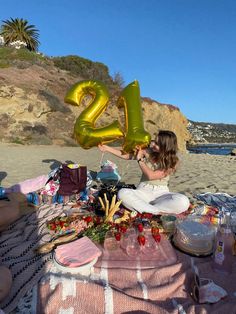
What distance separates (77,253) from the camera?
2.86 metres

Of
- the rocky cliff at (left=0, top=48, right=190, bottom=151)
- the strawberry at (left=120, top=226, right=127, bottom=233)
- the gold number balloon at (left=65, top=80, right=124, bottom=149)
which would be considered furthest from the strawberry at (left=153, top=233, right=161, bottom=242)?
the rocky cliff at (left=0, top=48, right=190, bottom=151)

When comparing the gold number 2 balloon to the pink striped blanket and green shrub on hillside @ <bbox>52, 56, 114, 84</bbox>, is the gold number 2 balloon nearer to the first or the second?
the pink striped blanket

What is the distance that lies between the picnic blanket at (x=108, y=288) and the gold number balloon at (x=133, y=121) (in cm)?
188

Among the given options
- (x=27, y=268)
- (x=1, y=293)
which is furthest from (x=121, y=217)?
(x=1, y=293)

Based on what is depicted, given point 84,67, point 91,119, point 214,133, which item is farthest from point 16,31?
point 214,133

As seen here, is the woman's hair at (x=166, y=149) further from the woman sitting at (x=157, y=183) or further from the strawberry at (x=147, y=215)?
the strawberry at (x=147, y=215)

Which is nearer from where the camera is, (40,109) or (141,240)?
(141,240)

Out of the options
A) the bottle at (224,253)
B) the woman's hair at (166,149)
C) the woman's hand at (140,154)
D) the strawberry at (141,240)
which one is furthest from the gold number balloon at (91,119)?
the bottle at (224,253)

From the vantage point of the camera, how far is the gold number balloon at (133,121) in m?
4.39

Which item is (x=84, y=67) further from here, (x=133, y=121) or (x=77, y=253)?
(x=77, y=253)

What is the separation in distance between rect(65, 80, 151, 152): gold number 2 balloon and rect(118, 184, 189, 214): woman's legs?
0.72 metres

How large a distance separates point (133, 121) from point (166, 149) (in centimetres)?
70

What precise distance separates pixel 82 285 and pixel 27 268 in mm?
732

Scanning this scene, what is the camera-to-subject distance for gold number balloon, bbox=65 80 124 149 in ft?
14.4
